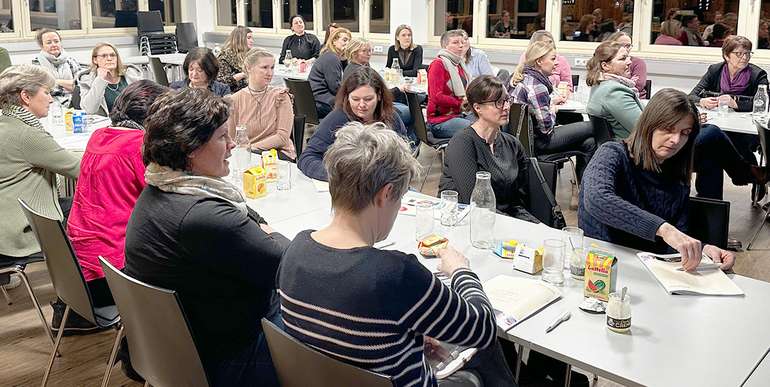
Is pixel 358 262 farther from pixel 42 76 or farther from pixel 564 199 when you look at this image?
pixel 564 199

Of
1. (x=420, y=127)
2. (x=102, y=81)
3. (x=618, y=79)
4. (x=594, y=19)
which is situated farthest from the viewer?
(x=594, y=19)

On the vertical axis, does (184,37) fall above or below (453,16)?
below

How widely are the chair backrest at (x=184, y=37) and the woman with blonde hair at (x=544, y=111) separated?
23.4 ft

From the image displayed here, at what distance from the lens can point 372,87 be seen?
4.04 metres

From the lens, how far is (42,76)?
399 cm

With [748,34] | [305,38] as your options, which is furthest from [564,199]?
[305,38]

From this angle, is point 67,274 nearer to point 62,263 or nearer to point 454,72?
point 62,263

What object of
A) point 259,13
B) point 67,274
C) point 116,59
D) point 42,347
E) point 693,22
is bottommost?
point 42,347

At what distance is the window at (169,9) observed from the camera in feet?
39.5

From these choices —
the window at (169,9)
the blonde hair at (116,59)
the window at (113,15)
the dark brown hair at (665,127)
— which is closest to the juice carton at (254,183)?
the dark brown hair at (665,127)

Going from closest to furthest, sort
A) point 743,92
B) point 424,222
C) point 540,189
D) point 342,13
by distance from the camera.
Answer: point 424,222, point 540,189, point 743,92, point 342,13

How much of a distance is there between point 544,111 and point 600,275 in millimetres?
3358

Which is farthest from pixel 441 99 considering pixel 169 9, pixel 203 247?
pixel 169 9

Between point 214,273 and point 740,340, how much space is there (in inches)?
57.7
